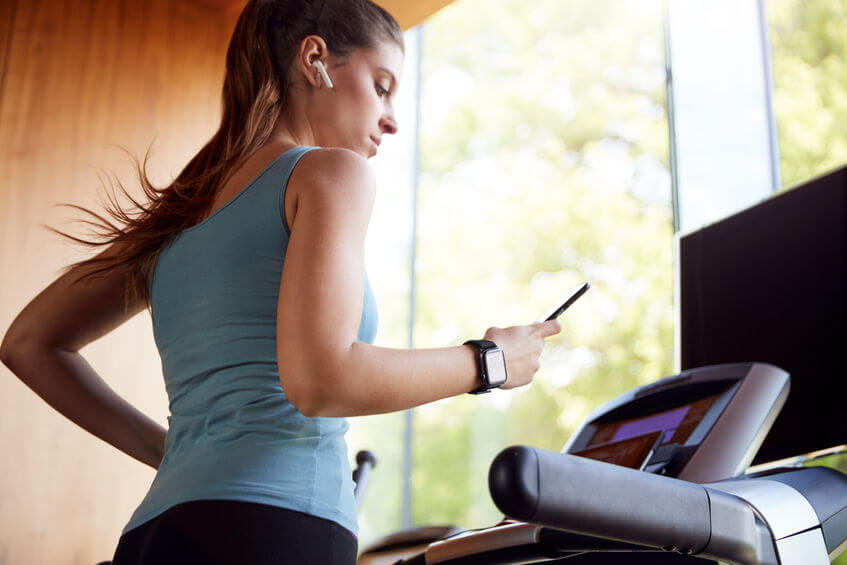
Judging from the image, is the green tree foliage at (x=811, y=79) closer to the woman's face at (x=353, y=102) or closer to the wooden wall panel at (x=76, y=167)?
the wooden wall panel at (x=76, y=167)

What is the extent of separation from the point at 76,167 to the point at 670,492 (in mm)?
2275

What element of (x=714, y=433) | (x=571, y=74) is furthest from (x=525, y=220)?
(x=714, y=433)

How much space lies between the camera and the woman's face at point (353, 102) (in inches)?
42.4

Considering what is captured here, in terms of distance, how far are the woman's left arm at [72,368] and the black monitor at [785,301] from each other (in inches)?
43.3

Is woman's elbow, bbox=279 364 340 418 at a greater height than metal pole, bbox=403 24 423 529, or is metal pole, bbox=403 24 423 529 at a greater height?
metal pole, bbox=403 24 423 529

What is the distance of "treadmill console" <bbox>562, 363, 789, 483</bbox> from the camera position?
3.67ft

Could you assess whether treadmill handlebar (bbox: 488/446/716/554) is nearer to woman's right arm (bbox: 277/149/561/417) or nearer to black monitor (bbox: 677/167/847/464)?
woman's right arm (bbox: 277/149/561/417)

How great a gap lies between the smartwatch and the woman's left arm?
57 centimetres

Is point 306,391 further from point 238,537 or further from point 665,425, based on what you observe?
point 665,425

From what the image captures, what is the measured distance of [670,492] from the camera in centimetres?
68

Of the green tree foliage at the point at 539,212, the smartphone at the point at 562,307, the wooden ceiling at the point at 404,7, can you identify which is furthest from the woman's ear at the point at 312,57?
the green tree foliage at the point at 539,212

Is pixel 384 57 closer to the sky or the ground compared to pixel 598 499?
closer to the sky

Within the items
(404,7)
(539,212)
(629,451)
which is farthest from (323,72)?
(539,212)

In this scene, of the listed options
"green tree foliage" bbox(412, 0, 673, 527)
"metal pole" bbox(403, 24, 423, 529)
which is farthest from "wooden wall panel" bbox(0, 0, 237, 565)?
"green tree foliage" bbox(412, 0, 673, 527)
